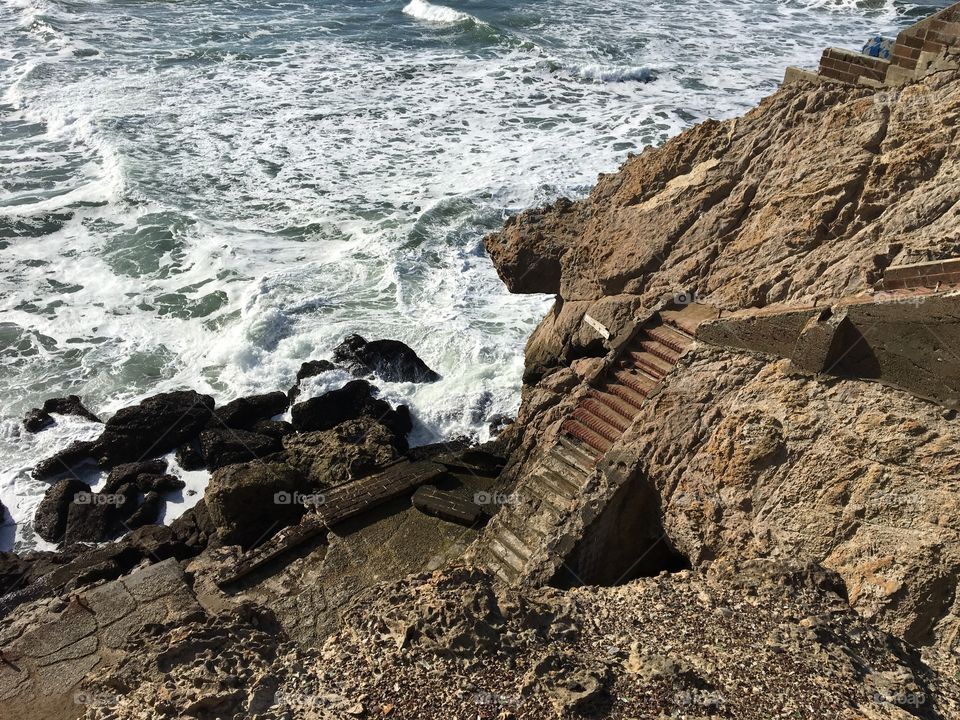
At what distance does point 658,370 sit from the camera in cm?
991

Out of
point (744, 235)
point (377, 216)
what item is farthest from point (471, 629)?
point (377, 216)

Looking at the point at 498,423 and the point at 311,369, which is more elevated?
the point at 311,369

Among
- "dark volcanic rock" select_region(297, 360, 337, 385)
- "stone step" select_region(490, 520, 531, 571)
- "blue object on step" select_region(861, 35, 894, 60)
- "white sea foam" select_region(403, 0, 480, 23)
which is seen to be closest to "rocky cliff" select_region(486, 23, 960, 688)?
"stone step" select_region(490, 520, 531, 571)

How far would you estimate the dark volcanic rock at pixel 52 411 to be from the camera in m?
14.7

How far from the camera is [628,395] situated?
10.0 metres

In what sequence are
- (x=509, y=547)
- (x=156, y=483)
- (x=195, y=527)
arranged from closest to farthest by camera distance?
(x=509, y=547) < (x=195, y=527) < (x=156, y=483)

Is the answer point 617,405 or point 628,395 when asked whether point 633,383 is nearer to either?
point 628,395

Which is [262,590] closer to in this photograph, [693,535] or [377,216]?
[693,535]

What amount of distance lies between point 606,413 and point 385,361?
687 cm

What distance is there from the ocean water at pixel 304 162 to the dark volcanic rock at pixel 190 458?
25 cm

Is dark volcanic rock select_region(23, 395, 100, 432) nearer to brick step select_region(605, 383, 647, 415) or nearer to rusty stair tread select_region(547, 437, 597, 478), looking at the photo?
rusty stair tread select_region(547, 437, 597, 478)

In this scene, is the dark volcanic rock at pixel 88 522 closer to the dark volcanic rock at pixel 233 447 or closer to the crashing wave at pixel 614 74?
the dark volcanic rock at pixel 233 447

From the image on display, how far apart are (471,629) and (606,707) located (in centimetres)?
127

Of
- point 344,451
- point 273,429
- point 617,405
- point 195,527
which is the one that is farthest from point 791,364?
point 273,429
